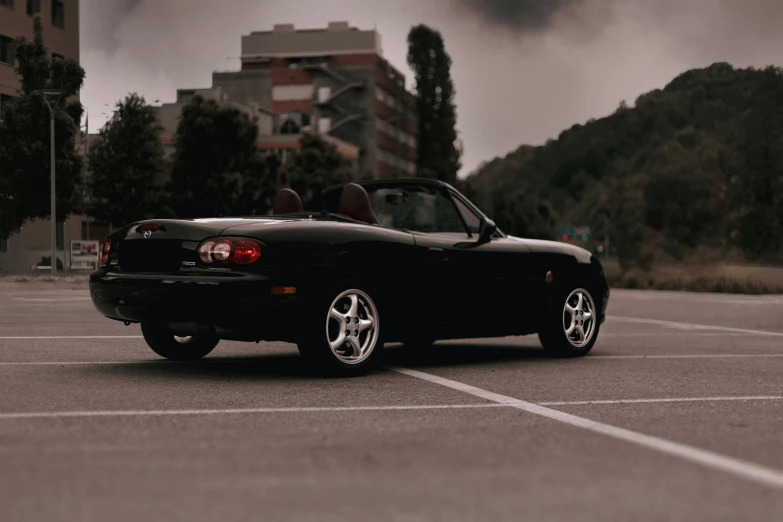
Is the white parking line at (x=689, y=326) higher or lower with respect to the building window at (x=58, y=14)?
lower

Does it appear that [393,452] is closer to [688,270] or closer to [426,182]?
[426,182]

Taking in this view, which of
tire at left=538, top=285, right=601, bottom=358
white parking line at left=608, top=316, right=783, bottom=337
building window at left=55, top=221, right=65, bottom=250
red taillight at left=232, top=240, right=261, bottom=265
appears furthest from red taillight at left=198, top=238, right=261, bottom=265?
building window at left=55, top=221, right=65, bottom=250

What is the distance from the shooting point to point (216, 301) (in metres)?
7.96

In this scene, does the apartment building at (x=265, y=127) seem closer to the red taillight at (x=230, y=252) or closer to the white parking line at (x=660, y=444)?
the red taillight at (x=230, y=252)

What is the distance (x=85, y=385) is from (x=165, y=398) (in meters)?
0.89

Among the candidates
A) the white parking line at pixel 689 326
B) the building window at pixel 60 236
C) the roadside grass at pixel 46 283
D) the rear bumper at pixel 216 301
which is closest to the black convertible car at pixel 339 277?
the rear bumper at pixel 216 301

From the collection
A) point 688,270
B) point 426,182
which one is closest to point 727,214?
point 688,270

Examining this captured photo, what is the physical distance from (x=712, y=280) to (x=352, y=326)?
36.0 metres

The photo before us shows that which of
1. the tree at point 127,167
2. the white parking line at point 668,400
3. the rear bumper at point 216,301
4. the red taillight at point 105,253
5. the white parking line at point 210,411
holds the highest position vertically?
the tree at point 127,167

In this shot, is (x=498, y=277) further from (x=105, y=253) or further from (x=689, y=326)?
(x=689, y=326)

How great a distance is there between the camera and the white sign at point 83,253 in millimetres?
44531

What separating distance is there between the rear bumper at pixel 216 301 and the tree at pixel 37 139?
1383 inches

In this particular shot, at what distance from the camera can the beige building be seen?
54.6 metres

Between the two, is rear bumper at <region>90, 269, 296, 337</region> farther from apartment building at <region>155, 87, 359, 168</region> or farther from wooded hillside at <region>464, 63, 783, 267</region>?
apartment building at <region>155, 87, 359, 168</region>
